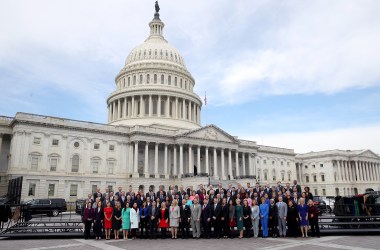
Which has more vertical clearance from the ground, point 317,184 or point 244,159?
point 244,159

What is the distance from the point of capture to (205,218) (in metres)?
16.4

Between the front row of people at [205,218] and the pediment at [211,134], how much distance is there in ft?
143

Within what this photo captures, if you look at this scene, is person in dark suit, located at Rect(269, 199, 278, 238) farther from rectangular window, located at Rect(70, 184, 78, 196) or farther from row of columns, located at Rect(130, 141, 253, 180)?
rectangular window, located at Rect(70, 184, 78, 196)

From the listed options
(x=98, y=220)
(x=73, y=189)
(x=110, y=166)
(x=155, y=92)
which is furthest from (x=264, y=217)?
(x=155, y=92)

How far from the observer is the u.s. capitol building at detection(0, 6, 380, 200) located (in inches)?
1905

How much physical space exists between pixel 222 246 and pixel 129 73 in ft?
231

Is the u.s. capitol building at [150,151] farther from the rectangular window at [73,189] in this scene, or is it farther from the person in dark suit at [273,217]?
the person in dark suit at [273,217]

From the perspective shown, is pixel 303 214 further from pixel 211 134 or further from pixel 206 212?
pixel 211 134

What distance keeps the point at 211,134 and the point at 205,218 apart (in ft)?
159

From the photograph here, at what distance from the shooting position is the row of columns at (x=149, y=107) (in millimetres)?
71812

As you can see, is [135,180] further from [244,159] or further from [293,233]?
[293,233]

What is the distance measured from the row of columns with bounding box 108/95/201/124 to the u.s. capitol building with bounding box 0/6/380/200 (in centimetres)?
25

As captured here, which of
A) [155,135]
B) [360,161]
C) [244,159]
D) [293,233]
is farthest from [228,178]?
[360,161]

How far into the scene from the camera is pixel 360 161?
9731 cm
